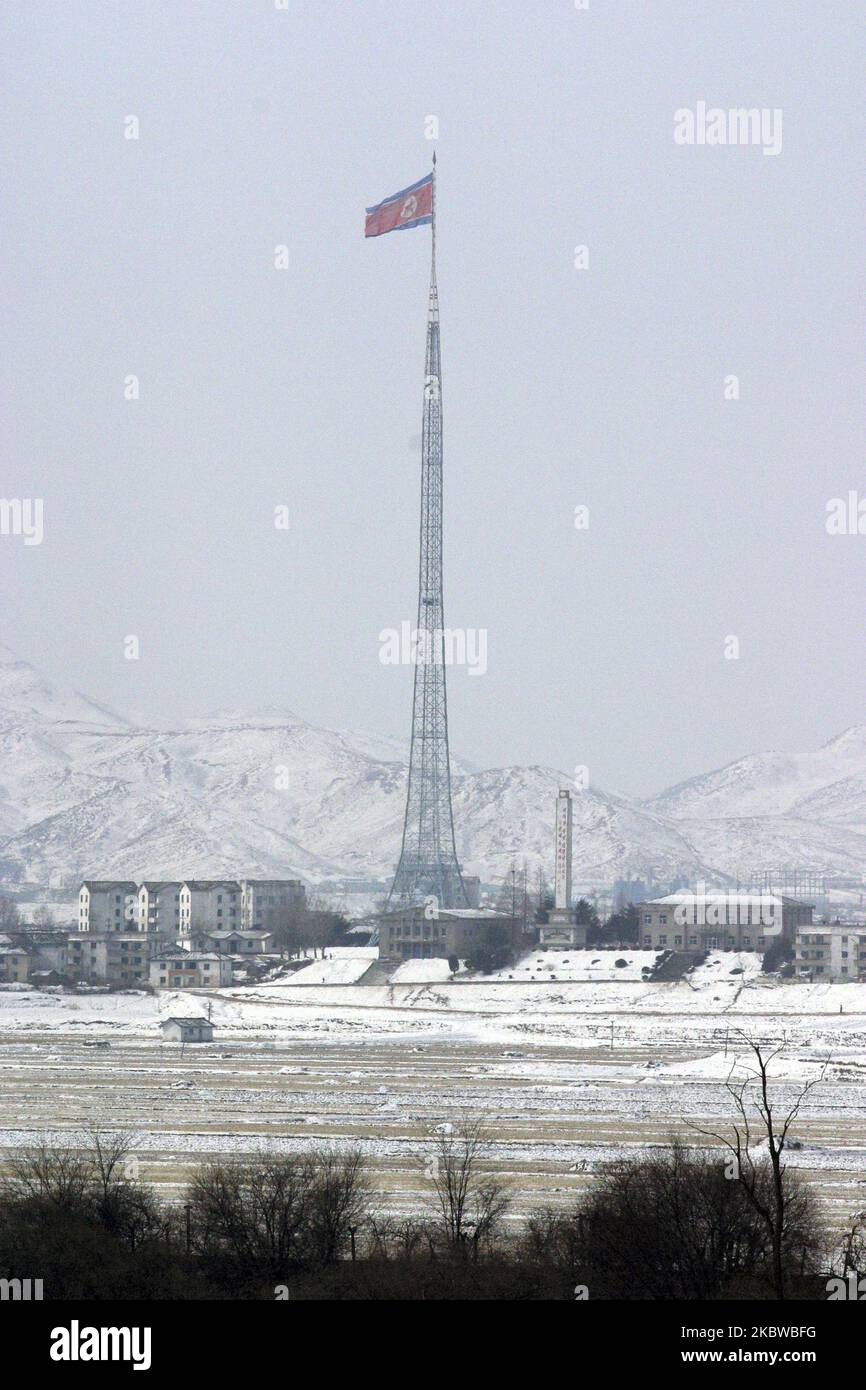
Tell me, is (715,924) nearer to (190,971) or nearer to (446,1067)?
(190,971)

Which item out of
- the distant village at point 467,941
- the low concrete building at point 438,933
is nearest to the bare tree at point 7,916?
the distant village at point 467,941

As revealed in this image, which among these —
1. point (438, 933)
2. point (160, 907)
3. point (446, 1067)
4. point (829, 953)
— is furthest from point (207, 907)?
point (446, 1067)

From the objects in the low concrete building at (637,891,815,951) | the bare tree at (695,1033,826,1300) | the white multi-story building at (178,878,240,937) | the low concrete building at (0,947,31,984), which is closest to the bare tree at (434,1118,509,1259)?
the bare tree at (695,1033,826,1300)

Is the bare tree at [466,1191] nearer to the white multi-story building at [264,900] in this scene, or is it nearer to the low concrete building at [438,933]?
the low concrete building at [438,933]
